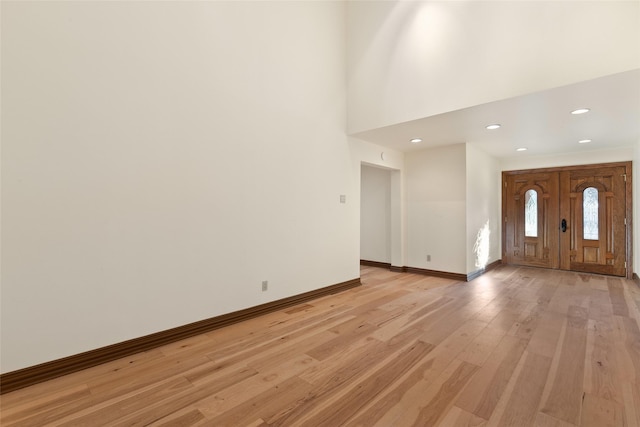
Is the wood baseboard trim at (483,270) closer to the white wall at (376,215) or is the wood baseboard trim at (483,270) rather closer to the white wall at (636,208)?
the white wall at (376,215)

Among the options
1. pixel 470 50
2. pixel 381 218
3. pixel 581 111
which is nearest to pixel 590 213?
pixel 581 111

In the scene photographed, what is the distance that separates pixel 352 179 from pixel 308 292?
6.32 feet

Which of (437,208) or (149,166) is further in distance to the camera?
(437,208)

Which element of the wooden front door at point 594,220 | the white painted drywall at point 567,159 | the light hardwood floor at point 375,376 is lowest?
the light hardwood floor at point 375,376

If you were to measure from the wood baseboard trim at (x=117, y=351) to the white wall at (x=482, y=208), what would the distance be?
3687 millimetres

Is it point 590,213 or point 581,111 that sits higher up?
point 581,111

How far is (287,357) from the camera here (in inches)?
93.3

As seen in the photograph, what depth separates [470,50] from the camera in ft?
10.8

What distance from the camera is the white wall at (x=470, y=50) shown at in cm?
257

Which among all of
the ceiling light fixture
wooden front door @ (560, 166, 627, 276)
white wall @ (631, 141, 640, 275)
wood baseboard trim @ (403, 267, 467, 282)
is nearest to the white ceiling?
the ceiling light fixture

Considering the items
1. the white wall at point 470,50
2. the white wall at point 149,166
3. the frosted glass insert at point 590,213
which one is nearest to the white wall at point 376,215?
the white wall at point 470,50

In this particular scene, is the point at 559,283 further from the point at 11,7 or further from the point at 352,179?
the point at 11,7

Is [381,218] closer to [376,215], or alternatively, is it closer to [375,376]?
[376,215]

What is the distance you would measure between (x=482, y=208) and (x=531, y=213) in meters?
1.48
